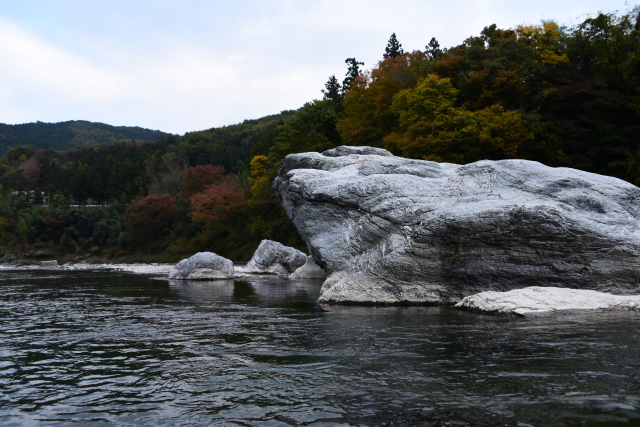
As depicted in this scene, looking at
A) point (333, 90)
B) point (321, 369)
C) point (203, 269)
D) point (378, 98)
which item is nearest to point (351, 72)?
point (333, 90)

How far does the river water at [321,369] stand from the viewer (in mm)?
6602

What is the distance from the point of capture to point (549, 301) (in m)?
14.2

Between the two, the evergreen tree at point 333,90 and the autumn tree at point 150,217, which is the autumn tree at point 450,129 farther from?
the autumn tree at point 150,217

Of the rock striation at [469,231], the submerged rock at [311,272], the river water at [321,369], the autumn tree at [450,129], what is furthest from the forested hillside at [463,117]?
the river water at [321,369]

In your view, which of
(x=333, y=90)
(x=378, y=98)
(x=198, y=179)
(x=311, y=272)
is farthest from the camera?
(x=198, y=179)

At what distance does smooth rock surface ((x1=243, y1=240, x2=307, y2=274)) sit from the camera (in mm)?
35938

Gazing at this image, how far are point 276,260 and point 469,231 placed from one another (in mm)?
21946

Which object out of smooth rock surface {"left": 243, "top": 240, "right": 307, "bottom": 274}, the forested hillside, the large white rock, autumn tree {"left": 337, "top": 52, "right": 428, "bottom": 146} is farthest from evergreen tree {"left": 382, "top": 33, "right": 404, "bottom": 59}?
the large white rock

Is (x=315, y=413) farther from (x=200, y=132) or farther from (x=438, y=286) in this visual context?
(x=200, y=132)

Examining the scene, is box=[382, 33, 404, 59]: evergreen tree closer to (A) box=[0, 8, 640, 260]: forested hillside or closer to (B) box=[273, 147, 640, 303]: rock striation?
(A) box=[0, 8, 640, 260]: forested hillside

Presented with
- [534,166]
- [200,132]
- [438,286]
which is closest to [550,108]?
[534,166]

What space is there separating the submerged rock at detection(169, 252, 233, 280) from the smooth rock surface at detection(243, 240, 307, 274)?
16.5 ft

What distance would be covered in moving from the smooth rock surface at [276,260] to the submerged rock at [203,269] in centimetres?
504

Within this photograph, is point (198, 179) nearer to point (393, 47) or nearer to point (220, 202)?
point (220, 202)
